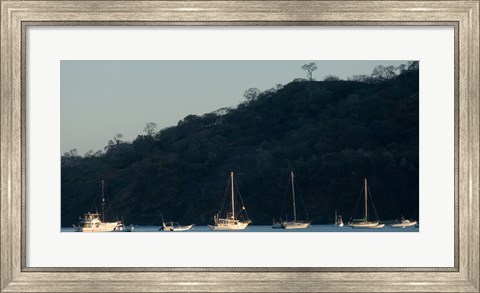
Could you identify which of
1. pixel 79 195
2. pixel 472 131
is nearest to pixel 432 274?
pixel 472 131

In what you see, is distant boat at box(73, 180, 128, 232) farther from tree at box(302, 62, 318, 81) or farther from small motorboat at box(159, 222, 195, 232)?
tree at box(302, 62, 318, 81)

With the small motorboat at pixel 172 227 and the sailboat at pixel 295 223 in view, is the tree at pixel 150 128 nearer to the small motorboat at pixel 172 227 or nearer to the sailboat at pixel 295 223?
the small motorboat at pixel 172 227

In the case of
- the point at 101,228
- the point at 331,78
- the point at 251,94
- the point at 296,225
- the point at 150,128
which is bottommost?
the point at 296,225

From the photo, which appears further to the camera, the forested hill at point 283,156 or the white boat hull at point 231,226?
the forested hill at point 283,156

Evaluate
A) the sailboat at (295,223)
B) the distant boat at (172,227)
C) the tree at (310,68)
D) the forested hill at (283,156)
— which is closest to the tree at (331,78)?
the forested hill at (283,156)

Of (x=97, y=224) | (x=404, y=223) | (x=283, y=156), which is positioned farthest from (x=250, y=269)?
(x=283, y=156)

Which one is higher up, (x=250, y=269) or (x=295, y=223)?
(x=295, y=223)

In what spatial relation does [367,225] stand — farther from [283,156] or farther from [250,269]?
[250,269]

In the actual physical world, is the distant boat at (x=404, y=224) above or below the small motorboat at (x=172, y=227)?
above
